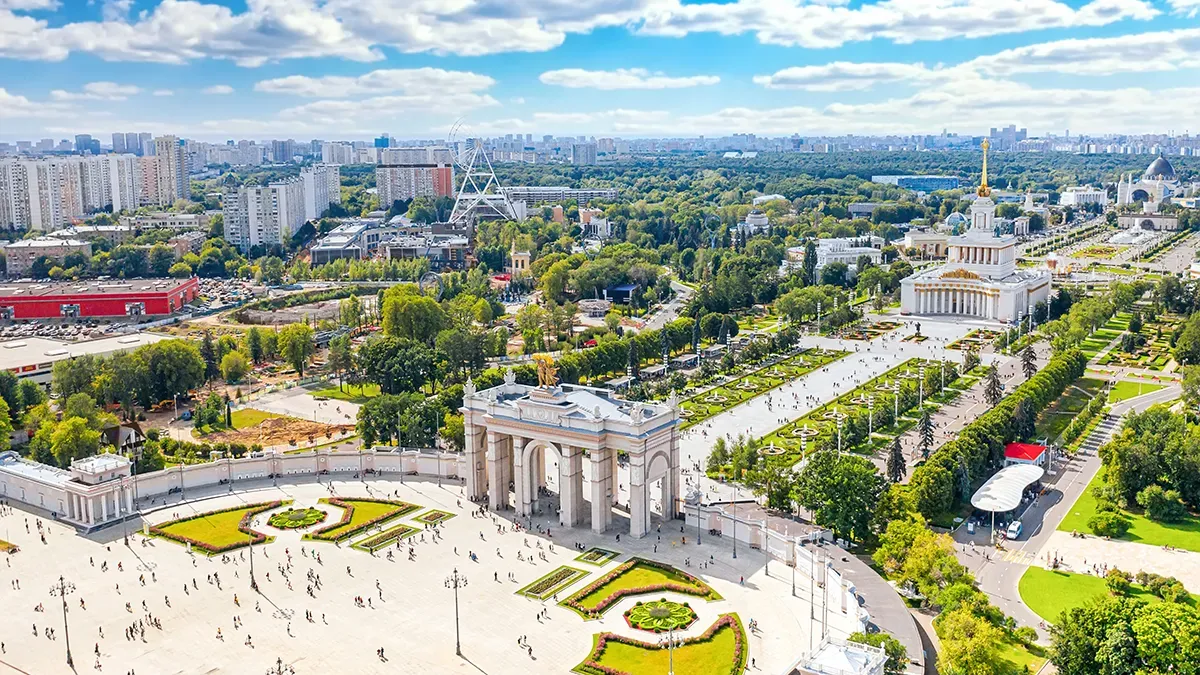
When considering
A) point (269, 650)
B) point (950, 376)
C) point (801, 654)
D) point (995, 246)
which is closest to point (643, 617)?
point (801, 654)

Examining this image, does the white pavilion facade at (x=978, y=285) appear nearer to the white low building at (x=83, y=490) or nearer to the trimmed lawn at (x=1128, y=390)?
the trimmed lawn at (x=1128, y=390)

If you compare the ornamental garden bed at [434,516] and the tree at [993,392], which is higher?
the tree at [993,392]

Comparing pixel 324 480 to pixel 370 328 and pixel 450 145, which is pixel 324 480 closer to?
pixel 370 328

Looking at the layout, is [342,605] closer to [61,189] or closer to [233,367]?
[233,367]

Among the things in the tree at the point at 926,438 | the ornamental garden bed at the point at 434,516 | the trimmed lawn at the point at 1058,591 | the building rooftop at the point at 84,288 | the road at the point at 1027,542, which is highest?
the building rooftop at the point at 84,288

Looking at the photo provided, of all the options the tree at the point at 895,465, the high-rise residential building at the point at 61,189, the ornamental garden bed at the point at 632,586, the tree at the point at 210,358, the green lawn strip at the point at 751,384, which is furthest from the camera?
the high-rise residential building at the point at 61,189

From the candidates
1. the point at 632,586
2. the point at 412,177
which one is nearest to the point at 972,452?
the point at 632,586

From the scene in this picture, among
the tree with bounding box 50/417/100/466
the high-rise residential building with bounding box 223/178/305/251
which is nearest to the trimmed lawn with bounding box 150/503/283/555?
the tree with bounding box 50/417/100/466

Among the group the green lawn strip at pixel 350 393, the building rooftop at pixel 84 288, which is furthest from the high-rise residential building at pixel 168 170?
the green lawn strip at pixel 350 393
